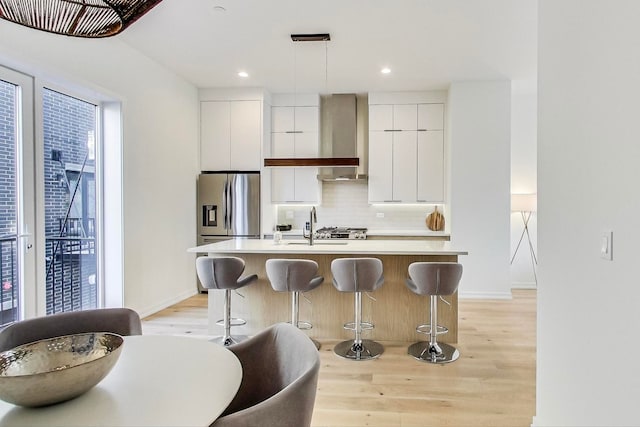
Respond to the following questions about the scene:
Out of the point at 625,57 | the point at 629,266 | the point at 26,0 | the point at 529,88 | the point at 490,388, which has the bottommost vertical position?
the point at 490,388

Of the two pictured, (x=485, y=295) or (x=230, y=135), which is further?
(x=230, y=135)

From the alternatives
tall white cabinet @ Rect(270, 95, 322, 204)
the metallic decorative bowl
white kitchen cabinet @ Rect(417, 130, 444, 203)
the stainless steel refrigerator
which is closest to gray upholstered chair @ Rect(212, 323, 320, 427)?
the metallic decorative bowl

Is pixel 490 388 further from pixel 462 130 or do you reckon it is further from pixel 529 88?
pixel 529 88

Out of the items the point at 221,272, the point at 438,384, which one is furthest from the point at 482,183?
the point at 221,272

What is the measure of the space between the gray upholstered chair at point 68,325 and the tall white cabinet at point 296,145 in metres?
4.17

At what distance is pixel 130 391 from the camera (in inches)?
45.9

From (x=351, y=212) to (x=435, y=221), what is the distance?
4.28 feet

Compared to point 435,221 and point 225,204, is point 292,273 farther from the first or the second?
point 435,221

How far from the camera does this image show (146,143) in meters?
4.55

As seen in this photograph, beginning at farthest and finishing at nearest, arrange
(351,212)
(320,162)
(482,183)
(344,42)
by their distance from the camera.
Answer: (351,212) → (482,183) → (320,162) → (344,42)

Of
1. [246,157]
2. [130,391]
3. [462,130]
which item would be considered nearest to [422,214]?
[462,130]

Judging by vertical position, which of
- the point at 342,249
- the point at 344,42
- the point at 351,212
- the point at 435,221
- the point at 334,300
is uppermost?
the point at 344,42

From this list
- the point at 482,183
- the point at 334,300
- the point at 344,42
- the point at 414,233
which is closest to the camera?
the point at 334,300

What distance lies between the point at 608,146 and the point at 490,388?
1.94 metres
